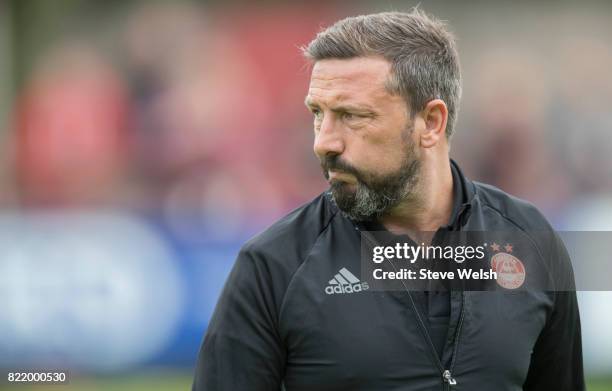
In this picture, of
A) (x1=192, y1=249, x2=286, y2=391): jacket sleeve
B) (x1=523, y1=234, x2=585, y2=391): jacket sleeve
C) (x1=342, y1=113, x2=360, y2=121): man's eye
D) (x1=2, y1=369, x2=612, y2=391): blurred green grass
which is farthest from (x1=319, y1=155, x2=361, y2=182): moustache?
(x1=2, y1=369, x2=612, y2=391): blurred green grass

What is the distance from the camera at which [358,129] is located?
3.00m

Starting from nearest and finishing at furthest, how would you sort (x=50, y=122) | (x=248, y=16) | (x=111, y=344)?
(x=111, y=344) → (x=50, y=122) → (x=248, y=16)

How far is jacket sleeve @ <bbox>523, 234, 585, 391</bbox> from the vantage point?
323cm

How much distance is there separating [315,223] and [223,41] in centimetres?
699

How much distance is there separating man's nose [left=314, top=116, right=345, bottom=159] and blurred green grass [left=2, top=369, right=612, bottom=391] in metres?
5.20

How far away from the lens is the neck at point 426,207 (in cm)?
320

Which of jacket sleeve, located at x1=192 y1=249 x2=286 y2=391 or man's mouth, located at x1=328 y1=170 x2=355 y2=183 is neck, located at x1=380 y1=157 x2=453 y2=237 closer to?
man's mouth, located at x1=328 y1=170 x2=355 y2=183

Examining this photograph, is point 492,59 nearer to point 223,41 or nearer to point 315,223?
point 223,41

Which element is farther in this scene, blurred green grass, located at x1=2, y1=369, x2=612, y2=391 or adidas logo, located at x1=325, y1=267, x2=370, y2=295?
blurred green grass, located at x1=2, y1=369, x2=612, y2=391

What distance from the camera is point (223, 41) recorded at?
986cm

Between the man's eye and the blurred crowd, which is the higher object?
the blurred crowd

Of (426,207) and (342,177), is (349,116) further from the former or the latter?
(426,207)

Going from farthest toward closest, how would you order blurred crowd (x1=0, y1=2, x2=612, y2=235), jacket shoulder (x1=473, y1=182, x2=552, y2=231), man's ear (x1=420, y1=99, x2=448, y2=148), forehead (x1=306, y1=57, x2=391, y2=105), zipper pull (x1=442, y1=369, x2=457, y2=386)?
blurred crowd (x1=0, y1=2, x2=612, y2=235) → jacket shoulder (x1=473, y1=182, x2=552, y2=231) → man's ear (x1=420, y1=99, x2=448, y2=148) → forehead (x1=306, y1=57, x2=391, y2=105) → zipper pull (x1=442, y1=369, x2=457, y2=386)

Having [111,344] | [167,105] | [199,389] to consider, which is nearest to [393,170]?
[199,389]
